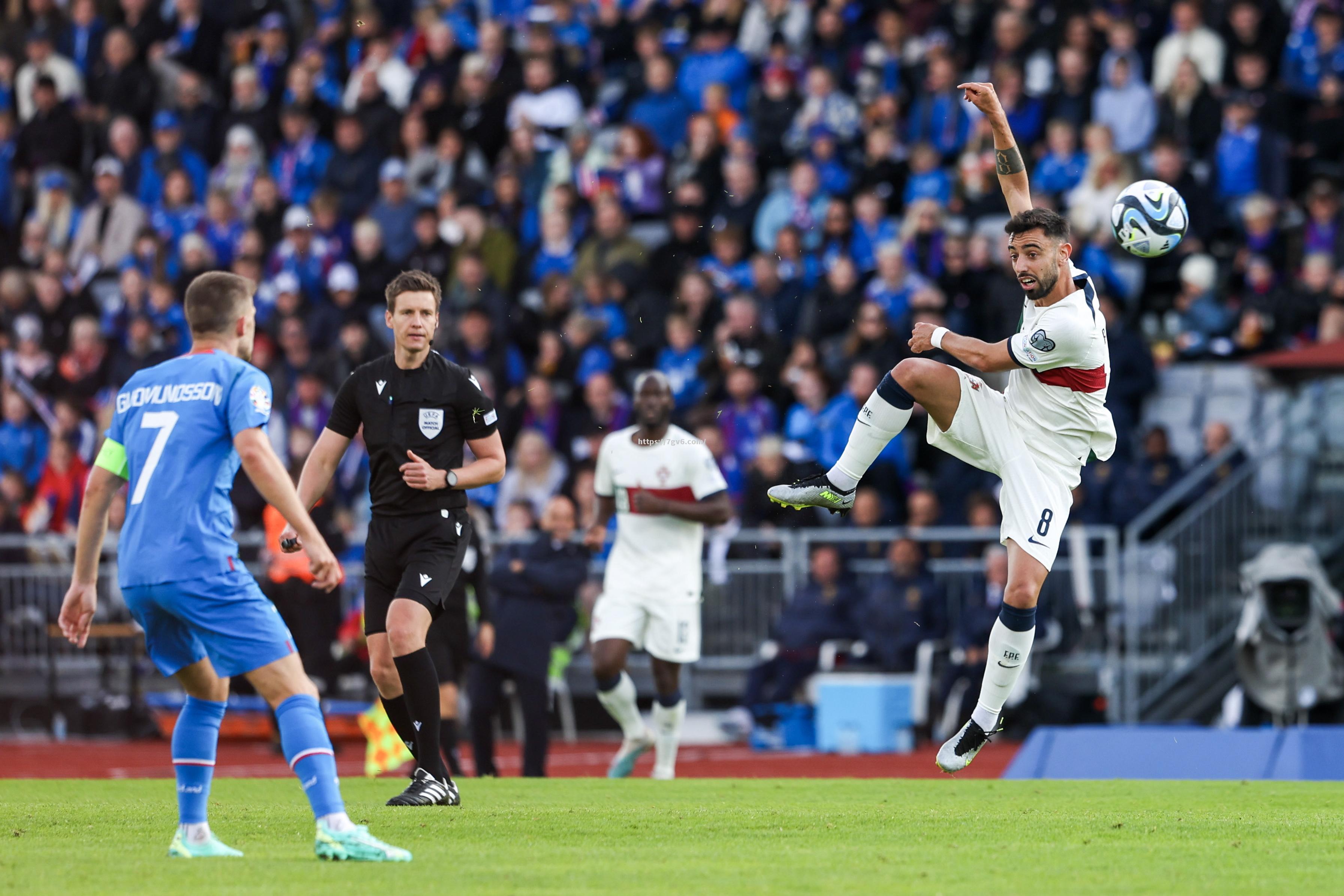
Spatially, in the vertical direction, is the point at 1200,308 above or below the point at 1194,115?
below

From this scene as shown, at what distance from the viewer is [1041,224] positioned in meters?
9.16

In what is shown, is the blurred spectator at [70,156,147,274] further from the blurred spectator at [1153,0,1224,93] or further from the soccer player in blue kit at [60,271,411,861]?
the soccer player in blue kit at [60,271,411,861]

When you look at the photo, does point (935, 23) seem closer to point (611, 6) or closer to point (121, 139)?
point (611, 6)

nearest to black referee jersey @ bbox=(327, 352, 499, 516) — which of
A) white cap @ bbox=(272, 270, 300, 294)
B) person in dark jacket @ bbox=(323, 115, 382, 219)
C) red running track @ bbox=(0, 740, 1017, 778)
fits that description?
red running track @ bbox=(0, 740, 1017, 778)

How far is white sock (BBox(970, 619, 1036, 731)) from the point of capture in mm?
9578

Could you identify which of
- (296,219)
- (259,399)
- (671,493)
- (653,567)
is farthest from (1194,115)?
(259,399)

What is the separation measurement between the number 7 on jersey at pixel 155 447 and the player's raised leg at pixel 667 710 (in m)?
6.63

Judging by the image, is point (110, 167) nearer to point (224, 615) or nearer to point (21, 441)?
point (21, 441)

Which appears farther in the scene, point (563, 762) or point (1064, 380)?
point (563, 762)

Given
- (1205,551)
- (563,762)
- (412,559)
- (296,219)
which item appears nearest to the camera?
(412,559)

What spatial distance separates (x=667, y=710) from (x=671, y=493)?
5.01 feet

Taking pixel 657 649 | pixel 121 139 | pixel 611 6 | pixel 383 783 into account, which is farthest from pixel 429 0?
pixel 383 783

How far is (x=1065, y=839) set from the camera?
25.8 feet

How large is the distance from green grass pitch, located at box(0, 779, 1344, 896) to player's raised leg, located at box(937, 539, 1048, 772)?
0.31 m
